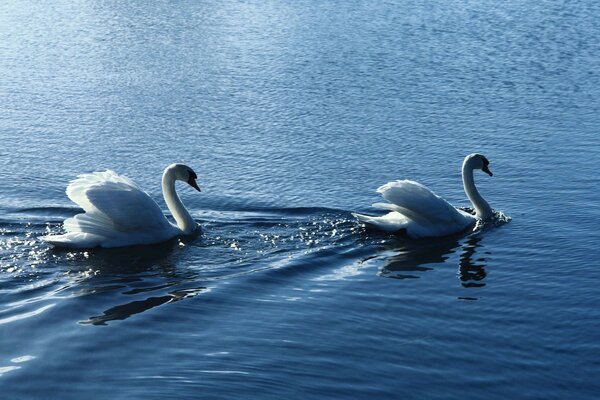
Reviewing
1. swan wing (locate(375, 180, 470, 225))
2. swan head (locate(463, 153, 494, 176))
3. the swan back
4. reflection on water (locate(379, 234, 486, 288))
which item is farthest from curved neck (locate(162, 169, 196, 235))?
swan head (locate(463, 153, 494, 176))

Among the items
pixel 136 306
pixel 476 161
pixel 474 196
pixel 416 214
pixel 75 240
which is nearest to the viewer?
pixel 136 306

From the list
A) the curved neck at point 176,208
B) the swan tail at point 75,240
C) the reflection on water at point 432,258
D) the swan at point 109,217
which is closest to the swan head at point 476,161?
the reflection on water at point 432,258

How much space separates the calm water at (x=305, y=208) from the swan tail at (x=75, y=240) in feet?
0.43

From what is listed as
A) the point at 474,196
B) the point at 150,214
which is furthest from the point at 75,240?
the point at 474,196

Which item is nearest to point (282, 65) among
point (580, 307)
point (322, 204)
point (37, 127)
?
point (37, 127)

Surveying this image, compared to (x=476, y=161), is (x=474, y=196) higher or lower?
lower

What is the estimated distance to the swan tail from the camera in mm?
13492

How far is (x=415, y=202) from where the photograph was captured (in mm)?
14391

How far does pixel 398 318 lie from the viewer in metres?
11.6

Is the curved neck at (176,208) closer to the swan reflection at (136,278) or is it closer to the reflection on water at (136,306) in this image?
the swan reflection at (136,278)

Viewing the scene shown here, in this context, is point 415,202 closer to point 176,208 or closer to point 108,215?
point 176,208

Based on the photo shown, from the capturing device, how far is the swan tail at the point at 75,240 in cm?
1349

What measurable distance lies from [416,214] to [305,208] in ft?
5.33

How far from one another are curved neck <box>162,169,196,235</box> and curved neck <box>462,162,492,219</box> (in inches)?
159
